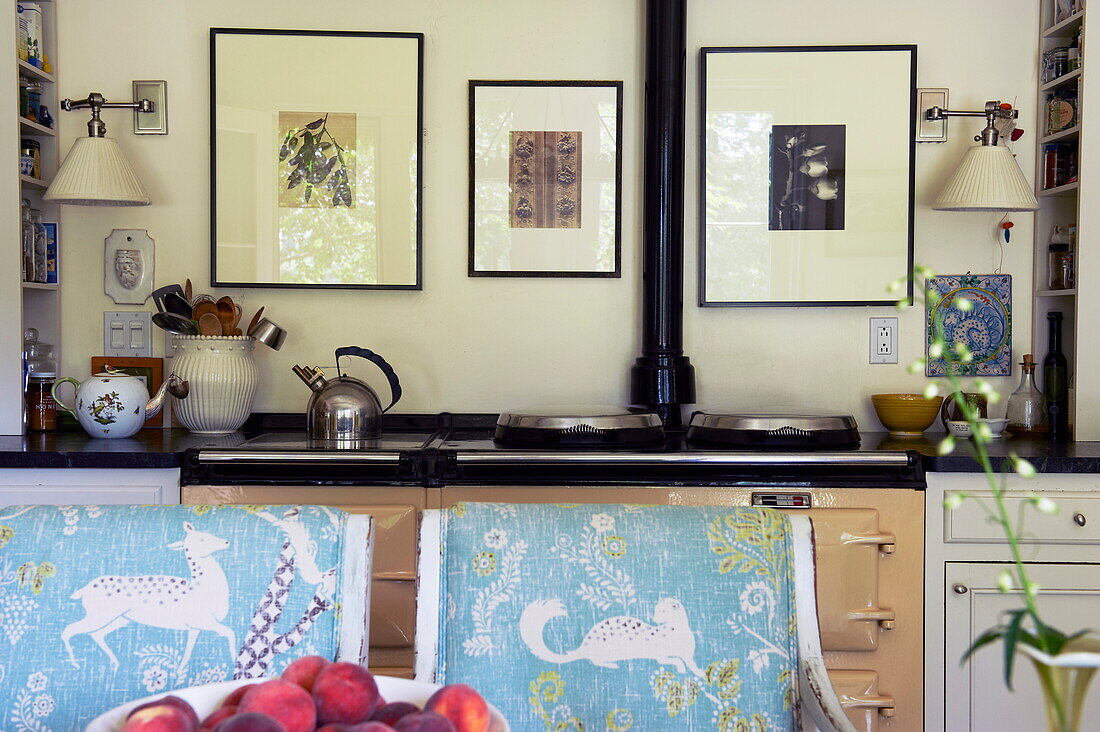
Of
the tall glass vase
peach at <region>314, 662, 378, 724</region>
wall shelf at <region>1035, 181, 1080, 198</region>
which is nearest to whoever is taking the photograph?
the tall glass vase

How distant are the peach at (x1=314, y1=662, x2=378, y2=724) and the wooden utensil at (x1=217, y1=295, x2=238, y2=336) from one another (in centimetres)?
212

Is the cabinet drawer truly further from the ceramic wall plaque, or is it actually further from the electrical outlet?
the ceramic wall plaque

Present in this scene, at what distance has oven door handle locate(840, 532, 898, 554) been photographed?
7.35 ft

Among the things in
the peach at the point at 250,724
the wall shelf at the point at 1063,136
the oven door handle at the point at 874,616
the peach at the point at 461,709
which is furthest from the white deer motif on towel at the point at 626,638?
the wall shelf at the point at 1063,136

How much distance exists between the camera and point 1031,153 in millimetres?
2795

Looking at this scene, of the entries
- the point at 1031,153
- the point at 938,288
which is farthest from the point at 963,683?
the point at 1031,153

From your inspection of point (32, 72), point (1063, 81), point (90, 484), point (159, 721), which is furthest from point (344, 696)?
point (1063, 81)

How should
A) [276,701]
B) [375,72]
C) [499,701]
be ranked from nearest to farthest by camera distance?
1. [276,701]
2. [499,701]
3. [375,72]

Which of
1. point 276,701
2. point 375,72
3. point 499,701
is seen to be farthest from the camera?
point 375,72

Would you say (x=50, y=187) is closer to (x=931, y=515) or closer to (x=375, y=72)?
(x=375, y=72)

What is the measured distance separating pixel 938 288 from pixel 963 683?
110 centimetres

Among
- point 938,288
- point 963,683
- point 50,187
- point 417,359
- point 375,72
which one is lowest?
point 963,683

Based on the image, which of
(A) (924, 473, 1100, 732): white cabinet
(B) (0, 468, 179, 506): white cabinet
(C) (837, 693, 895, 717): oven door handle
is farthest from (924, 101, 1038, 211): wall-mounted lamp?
(B) (0, 468, 179, 506): white cabinet

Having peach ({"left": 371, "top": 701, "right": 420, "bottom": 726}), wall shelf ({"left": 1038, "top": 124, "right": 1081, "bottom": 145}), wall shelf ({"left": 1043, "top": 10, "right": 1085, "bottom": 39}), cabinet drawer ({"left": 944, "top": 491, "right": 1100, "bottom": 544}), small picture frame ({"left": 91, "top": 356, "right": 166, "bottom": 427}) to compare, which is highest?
wall shelf ({"left": 1043, "top": 10, "right": 1085, "bottom": 39})
